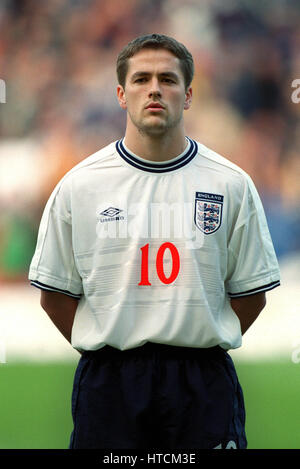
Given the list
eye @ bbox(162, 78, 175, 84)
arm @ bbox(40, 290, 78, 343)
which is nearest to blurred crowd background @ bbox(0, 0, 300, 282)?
arm @ bbox(40, 290, 78, 343)

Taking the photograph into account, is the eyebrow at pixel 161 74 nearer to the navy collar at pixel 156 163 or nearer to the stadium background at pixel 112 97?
the navy collar at pixel 156 163

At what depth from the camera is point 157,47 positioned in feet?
5.19

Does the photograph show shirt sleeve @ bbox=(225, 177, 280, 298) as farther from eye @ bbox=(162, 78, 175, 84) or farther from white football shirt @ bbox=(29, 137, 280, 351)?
eye @ bbox=(162, 78, 175, 84)

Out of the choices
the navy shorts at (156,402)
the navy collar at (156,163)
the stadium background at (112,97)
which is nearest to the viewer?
the navy shorts at (156,402)

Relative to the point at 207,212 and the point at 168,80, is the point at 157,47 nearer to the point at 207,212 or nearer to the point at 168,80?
the point at 168,80

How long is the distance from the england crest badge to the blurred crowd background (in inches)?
65.8

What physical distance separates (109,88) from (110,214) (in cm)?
178

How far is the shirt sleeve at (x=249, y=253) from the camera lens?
1.61 meters

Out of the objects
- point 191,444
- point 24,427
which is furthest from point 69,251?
point 24,427

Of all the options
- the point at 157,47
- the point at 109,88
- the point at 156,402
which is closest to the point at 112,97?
the point at 109,88

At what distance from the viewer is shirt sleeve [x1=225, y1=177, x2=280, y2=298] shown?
1.61 m

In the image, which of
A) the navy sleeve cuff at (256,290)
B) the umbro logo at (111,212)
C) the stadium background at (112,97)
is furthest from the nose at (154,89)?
the stadium background at (112,97)

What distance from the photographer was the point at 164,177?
5.22 ft
